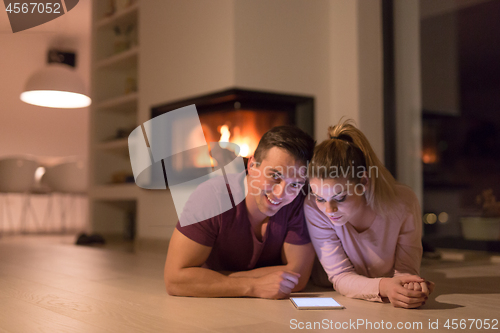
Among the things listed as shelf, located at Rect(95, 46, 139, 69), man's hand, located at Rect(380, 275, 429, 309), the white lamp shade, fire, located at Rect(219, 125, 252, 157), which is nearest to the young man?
man's hand, located at Rect(380, 275, 429, 309)

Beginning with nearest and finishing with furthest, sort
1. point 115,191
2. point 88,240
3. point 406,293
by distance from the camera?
point 406,293, point 88,240, point 115,191

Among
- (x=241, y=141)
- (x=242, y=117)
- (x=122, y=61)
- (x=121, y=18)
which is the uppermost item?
(x=121, y=18)

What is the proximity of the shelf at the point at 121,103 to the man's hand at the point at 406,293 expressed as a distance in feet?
10.0

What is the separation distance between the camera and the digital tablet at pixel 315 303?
1356 millimetres

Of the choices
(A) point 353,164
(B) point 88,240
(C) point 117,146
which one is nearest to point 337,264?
(A) point 353,164

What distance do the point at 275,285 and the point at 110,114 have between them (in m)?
3.53

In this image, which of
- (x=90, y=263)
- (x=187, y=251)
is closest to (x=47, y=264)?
(x=90, y=263)

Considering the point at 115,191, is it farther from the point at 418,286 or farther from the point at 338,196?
the point at 418,286

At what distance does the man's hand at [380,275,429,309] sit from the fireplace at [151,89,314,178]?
176 centimetres

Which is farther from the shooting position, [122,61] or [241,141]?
[122,61]

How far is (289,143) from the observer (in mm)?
1384

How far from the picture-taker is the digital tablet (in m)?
1.36

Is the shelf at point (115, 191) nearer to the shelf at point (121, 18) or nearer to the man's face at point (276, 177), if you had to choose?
the shelf at point (121, 18)

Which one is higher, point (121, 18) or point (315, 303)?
point (121, 18)
